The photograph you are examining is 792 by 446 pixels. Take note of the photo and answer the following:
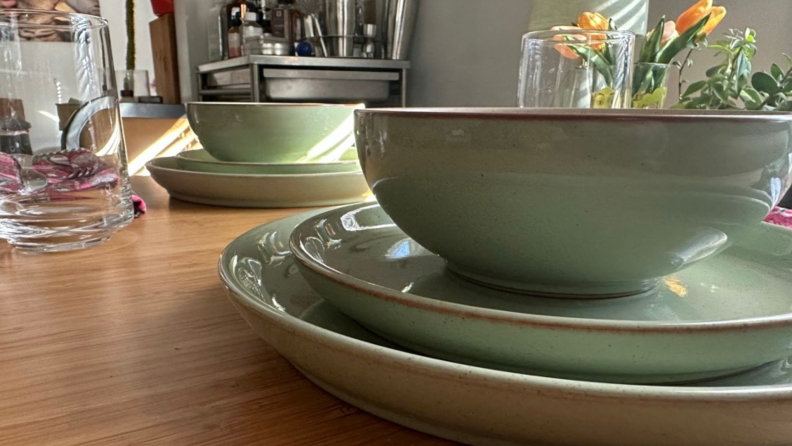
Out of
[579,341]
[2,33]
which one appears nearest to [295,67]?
[2,33]

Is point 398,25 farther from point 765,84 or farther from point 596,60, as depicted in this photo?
point 765,84

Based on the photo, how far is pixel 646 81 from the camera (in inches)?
39.2

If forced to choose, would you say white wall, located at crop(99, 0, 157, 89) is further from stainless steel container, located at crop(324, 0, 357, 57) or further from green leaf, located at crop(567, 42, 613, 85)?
green leaf, located at crop(567, 42, 613, 85)

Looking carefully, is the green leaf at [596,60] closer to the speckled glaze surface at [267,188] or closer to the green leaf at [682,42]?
the green leaf at [682,42]

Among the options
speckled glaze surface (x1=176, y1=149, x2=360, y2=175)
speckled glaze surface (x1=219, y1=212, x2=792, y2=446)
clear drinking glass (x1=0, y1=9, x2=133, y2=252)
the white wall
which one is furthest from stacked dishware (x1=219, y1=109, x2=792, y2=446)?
the white wall

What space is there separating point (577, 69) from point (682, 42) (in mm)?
159

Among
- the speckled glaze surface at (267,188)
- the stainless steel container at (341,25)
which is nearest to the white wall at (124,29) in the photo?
the stainless steel container at (341,25)

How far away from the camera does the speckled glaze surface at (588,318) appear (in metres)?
0.19

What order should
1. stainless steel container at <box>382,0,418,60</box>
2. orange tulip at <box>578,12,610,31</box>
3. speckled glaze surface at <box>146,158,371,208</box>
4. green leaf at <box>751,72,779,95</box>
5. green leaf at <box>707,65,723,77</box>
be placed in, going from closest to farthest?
speckled glaze surface at <box>146,158,371,208</box>
green leaf at <box>751,72,779,95</box>
green leaf at <box>707,65,723,77</box>
orange tulip at <box>578,12,610,31</box>
stainless steel container at <box>382,0,418,60</box>

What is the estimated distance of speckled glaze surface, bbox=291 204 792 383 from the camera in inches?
7.5

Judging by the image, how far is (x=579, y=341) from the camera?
193mm

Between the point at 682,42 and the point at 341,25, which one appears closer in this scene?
the point at 682,42

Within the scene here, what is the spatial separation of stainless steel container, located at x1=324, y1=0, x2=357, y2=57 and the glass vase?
191 cm

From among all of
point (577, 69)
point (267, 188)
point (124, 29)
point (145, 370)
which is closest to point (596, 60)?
point (577, 69)
